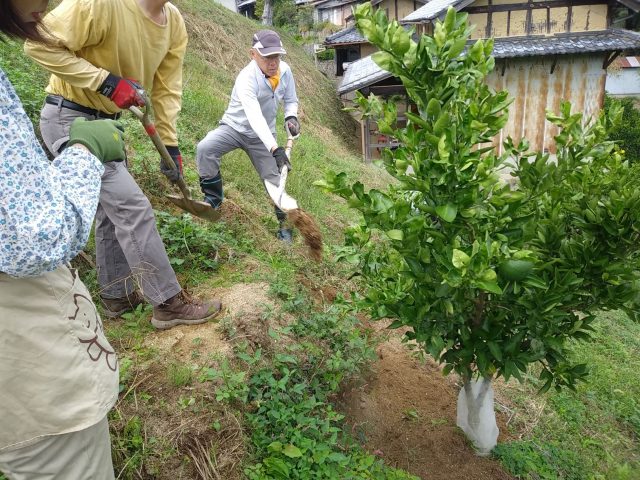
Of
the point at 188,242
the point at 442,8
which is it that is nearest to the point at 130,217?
the point at 188,242

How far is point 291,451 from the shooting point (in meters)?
2.54

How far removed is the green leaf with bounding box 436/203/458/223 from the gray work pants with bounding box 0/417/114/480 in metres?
1.39

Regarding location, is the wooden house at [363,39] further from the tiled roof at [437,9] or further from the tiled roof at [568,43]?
the tiled roof at [568,43]

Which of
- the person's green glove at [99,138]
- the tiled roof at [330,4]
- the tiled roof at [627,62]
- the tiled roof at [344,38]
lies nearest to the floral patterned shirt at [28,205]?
the person's green glove at [99,138]

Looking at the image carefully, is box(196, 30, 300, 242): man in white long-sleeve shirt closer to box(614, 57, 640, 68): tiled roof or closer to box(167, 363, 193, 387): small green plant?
box(167, 363, 193, 387): small green plant

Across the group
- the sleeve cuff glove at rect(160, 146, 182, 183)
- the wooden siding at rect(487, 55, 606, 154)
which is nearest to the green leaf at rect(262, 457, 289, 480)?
the sleeve cuff glove at rect(160, 146, 182, 183)

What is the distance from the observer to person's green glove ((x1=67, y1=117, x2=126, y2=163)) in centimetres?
168

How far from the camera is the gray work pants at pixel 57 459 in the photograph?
1508 mm

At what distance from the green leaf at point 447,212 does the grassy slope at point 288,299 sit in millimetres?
1544

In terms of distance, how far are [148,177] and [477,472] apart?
366cm

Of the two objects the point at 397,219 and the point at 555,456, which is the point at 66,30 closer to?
the point at 397,219

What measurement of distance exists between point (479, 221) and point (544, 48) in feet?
38.4

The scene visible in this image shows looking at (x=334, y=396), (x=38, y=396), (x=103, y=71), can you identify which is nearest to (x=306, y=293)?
(x=334, y=396)

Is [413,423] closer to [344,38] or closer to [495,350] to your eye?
[495,350]
